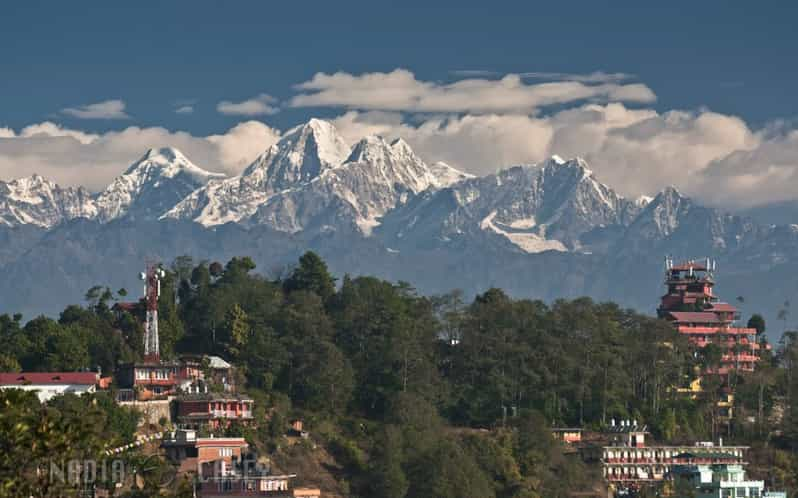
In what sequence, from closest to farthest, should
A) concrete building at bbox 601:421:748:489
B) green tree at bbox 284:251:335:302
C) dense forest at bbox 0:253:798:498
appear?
dense forest at bbox 0:253:798:498 < concrete building at bbox 601:421:748:489 < green tree at bbox 284:251:335:302

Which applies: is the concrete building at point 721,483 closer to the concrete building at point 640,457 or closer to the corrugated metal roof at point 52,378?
the concrete building at point 640,457

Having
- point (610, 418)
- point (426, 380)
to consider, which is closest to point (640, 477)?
point (610, 418)

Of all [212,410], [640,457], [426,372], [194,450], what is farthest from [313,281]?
[194,450]

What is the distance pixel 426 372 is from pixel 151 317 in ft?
74.1

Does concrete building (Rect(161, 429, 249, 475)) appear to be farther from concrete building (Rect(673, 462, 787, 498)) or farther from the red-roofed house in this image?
concrete building (Rect(673, 462, 787, 498))

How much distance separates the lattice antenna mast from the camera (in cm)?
15838

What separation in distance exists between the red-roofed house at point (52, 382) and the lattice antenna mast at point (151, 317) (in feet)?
23.7

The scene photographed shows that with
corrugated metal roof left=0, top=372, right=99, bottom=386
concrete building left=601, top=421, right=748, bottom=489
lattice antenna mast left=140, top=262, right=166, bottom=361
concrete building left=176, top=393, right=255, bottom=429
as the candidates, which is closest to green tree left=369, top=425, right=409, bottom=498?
concrete building left=176, top=393, right=255, bottom=429

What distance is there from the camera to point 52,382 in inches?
5920

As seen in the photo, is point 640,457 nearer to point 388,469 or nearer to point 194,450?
point 388,469

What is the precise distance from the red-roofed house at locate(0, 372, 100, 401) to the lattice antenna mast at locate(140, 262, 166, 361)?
23.7 feet

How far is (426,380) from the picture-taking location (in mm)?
164000

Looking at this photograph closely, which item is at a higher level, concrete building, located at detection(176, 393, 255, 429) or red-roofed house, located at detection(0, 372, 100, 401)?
red-roofed house, located at detection(0, 372, 100, 401)

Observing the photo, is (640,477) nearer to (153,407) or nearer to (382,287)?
(382,287)
